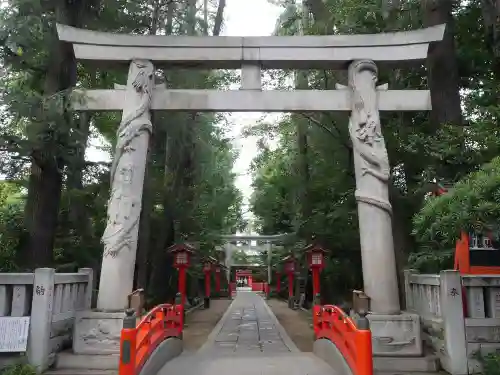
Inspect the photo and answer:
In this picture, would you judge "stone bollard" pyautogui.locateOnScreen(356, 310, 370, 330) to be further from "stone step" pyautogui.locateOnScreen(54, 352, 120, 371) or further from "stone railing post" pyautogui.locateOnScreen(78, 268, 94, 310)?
"stone railing post" pyautogui.locateOnScreen(78, 268, 94, 310)

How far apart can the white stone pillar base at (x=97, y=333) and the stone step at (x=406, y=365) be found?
14.9 feet

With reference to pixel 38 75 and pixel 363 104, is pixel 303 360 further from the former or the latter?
pixel 38 75

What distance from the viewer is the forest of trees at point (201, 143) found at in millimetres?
8617

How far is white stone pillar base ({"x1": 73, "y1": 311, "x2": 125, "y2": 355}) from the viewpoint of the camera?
7.70m

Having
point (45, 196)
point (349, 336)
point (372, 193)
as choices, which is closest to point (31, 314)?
point (45, 196)

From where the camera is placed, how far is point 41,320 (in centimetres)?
702

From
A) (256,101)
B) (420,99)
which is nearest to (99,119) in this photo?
(256,101)

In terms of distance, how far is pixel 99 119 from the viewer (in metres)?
14.3

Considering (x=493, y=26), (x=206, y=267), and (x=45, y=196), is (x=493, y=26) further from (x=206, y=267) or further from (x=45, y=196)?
(x=206, y=267)

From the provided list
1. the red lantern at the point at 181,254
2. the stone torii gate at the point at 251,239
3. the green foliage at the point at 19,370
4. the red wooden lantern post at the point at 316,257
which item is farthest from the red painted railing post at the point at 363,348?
the stone torii gate at the point at 251,239

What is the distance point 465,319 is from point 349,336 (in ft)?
6.55

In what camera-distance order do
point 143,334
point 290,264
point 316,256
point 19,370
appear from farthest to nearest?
1. point 290,264
2. point 316,256
3. point 143,334
4. point 19,370

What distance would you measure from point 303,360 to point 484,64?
28.4 feet

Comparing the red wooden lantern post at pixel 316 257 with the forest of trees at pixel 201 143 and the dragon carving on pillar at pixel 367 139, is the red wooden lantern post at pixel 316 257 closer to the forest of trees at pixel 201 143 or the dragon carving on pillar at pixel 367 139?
the forest of trees at pixel 201 143
